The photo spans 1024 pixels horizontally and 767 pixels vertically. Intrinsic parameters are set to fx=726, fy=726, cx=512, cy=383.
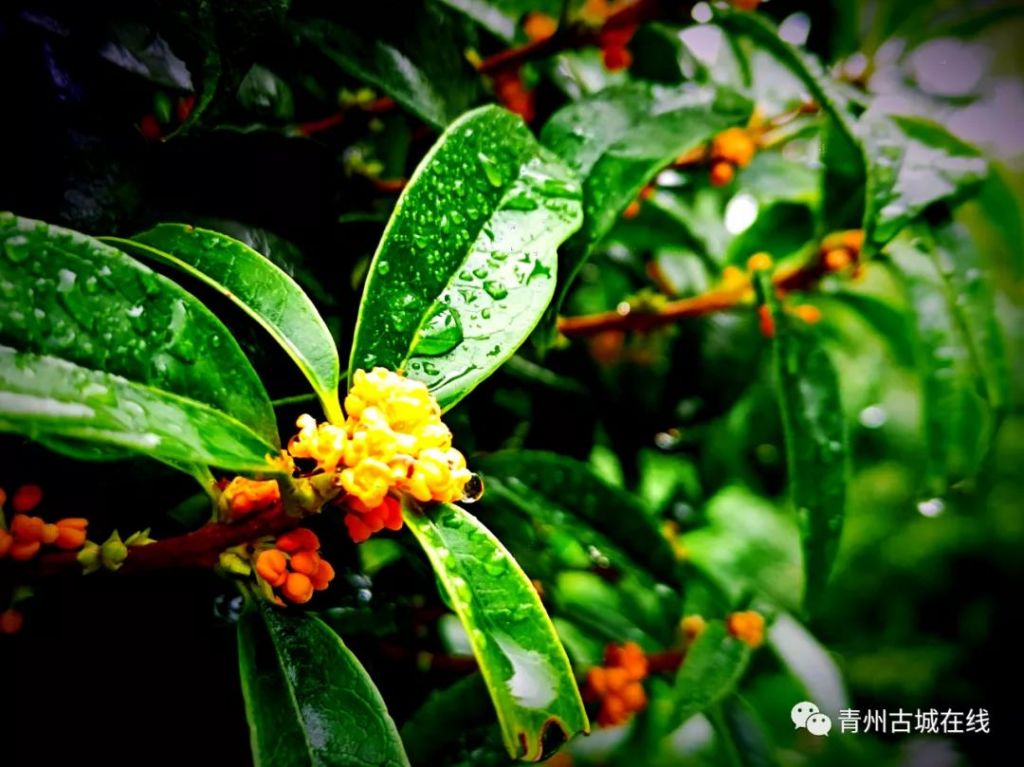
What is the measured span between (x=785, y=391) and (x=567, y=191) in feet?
1.18

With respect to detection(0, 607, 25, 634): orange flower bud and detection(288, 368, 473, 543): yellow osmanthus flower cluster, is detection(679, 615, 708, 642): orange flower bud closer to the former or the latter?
detection(288, 368, 473, 543): yellow osmanthus flower cluster

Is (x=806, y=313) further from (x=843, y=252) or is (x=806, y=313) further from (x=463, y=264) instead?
(x=463, y=264)

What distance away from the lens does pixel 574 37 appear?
0.73m

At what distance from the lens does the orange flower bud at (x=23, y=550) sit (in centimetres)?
40

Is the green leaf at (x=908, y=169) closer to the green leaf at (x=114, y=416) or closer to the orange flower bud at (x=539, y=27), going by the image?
the orange flower bud at (x=539, y=27)

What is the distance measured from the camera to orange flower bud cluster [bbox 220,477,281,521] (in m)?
0.41

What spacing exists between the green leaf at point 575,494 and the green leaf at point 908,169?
329 millimetres

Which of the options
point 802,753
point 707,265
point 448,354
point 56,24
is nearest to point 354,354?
point 448,354

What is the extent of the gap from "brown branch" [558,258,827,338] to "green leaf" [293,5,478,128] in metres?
0.30

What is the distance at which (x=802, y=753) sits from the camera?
1998 millimetres

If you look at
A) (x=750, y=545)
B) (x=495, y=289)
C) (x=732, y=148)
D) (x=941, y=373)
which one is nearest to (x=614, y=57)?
(x=732, y=148)

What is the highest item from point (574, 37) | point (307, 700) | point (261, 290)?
point (574, 37)

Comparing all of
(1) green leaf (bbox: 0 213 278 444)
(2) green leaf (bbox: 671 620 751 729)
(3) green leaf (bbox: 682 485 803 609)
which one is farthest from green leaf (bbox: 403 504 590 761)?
(3) green leaf (bbox: 682 485 803 609)

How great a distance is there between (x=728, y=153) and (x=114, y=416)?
768 mm
